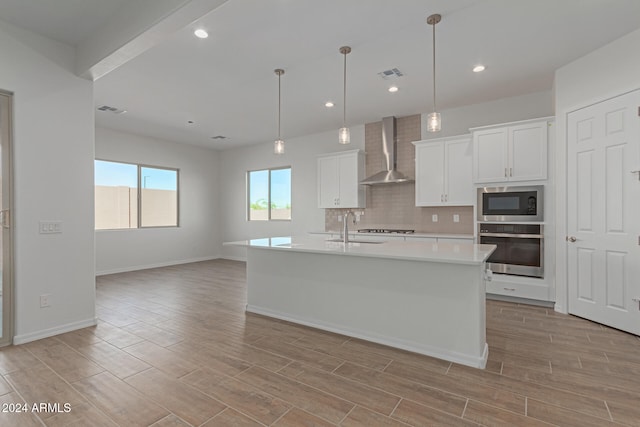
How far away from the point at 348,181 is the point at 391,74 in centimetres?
235

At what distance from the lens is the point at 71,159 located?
3.22 metres

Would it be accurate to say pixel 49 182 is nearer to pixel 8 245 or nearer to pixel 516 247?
pixel 8 245

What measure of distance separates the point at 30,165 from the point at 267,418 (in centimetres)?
312

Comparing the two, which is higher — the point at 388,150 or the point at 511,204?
the point at 388,150

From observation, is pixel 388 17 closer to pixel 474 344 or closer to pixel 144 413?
pixel 474 344

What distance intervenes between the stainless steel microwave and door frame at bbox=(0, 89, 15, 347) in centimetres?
528

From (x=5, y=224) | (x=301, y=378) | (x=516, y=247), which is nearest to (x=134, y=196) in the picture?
(x=5, y=224)

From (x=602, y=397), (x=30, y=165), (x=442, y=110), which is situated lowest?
(x=602, y=397)

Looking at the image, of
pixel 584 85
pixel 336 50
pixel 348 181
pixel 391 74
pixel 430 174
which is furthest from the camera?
pixel 348 181

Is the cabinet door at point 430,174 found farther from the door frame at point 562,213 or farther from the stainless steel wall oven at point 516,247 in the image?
the door frame at point 562,213

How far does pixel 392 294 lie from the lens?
2.80 m

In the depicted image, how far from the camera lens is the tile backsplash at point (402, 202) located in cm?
519

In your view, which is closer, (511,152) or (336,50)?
(336,50)

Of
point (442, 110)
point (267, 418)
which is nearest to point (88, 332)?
point (267, 418)
